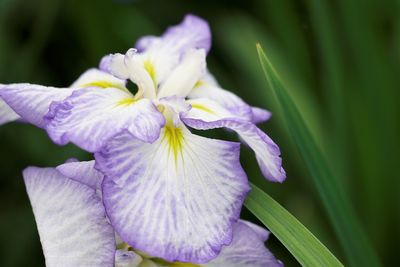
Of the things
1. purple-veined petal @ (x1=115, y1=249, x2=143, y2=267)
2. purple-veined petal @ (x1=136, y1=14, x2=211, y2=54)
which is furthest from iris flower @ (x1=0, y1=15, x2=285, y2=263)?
purple-veined petal @ (x1=136, y1=14, x2=211, y2=54)

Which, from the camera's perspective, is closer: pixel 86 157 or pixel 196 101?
pixel 196 101

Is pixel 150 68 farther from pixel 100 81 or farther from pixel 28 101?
pixel 28 101

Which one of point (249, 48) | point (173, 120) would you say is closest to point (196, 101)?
point (173, 120)

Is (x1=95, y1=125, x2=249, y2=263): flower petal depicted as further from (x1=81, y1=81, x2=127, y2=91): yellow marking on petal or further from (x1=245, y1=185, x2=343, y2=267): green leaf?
(x1=81, y1=81, x2=127, y2=91): yellow marking on petal

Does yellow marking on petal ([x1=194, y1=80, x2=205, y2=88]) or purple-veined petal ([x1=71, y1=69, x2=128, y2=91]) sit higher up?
yellow marking on petal ([x1=194, y1=80, x2=205, y2=88])

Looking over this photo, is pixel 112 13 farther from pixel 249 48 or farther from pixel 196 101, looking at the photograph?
pixel 196 101

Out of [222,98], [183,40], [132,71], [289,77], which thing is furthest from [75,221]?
[289,77]

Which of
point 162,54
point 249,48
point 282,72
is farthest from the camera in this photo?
point 249,48
